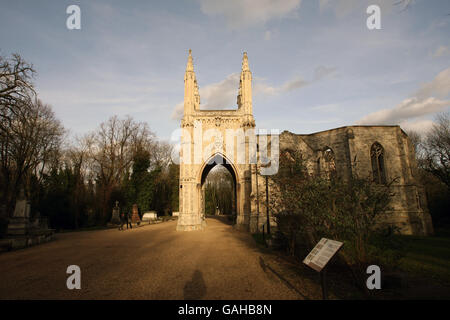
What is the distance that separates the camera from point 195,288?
5.09 m

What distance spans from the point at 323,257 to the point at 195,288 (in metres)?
2.89

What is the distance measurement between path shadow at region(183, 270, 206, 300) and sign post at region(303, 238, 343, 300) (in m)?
2.31

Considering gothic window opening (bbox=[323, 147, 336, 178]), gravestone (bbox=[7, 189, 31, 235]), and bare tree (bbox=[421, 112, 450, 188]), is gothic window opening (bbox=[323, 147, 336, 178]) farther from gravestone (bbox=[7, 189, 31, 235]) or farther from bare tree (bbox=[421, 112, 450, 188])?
gravestone (bbox=[7, 189, 31, 235])

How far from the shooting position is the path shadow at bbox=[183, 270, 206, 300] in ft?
15.2

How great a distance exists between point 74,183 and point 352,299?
90.5ft

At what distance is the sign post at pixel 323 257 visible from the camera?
359 cm

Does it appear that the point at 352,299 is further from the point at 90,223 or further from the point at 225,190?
the point at 225,190

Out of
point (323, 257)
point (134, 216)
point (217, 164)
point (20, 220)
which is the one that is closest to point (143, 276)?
point (323, 257)

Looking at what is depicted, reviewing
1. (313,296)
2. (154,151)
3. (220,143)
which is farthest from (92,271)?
(154,151)

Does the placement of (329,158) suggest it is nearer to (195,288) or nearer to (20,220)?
(195,288)

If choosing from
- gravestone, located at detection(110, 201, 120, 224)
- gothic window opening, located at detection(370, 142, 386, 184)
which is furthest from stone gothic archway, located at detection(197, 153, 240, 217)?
gothic window opening, located at detection(370, 142, 386, 184)

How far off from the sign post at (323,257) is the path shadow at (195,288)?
91.1 inches

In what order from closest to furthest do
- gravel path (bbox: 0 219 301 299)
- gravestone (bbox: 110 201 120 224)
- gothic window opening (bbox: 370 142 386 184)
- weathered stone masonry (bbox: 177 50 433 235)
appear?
gravel path (bbox: 0 219 301 299)
weathered stone masonry (bbox: 177 50 433 235)
gothic window opening (bbox: 370 142 386 184)
gravestone (bbox: 110 201 120 224)
